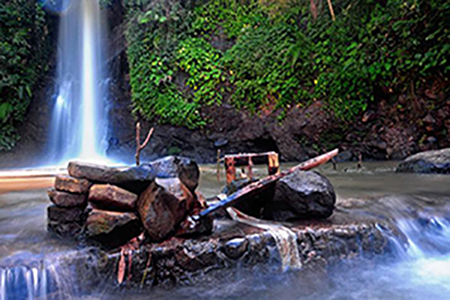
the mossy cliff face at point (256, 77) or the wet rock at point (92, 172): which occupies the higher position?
the mossy cliff face at point (256, 77)

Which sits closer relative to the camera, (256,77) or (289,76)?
(289,76)

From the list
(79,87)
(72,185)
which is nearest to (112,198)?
(72,185)

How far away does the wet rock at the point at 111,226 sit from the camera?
9.09 ft

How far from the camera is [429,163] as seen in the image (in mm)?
7230

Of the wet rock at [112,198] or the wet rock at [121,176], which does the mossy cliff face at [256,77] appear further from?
the wet rock at [112,198]

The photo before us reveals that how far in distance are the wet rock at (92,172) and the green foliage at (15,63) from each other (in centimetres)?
1486

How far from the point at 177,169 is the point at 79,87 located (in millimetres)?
17048

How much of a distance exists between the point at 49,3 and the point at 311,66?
16017 mm

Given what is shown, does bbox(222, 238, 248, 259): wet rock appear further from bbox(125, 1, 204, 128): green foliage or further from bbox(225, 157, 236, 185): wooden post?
bbox(125, 1, 204, 128): green foliage

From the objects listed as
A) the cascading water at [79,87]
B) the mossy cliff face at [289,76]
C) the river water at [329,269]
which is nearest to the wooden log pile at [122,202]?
the river water at [329,269]

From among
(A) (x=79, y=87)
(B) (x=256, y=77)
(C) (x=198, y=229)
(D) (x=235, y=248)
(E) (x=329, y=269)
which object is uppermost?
(A) (x=79, y=87)

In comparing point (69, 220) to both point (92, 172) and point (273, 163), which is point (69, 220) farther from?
point (273, 163)

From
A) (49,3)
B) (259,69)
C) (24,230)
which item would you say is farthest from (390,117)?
(49,3)

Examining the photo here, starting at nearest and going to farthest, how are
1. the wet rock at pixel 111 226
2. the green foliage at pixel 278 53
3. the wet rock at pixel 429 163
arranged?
1. the wet rock at pixel 111 226
2. the wet rock at pixel 429 163
3. the green foliage at pixel 278 53
